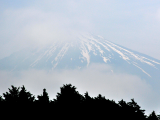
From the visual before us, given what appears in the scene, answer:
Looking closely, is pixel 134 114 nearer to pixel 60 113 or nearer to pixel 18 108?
pixel 60 113

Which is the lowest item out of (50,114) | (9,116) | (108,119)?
(9,116)

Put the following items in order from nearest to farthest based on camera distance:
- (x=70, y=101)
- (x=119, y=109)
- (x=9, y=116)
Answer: (x=9, y=116)
(x=70, y=101)
(x=119, y=109)

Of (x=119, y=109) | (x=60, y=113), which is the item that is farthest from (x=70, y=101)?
(x=119, y=109)

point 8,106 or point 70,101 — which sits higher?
point 70,101

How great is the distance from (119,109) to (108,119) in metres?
1.03

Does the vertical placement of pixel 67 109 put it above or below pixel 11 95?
below

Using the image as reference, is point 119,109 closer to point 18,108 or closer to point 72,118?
point 72,118

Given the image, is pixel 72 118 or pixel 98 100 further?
pixel 98 100

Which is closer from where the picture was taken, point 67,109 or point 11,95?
point 67,109

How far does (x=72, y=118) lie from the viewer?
8.34 meters

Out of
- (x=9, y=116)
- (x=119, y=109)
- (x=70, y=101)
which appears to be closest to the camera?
(x=9, y=116)

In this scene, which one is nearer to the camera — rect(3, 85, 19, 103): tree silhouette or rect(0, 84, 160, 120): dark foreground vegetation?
rect(0, 84, 160, 120): dark foreground vegetation

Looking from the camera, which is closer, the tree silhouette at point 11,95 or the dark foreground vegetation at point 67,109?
the dark foreground vegetation at point 67,109

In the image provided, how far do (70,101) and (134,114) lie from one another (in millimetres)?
3602
